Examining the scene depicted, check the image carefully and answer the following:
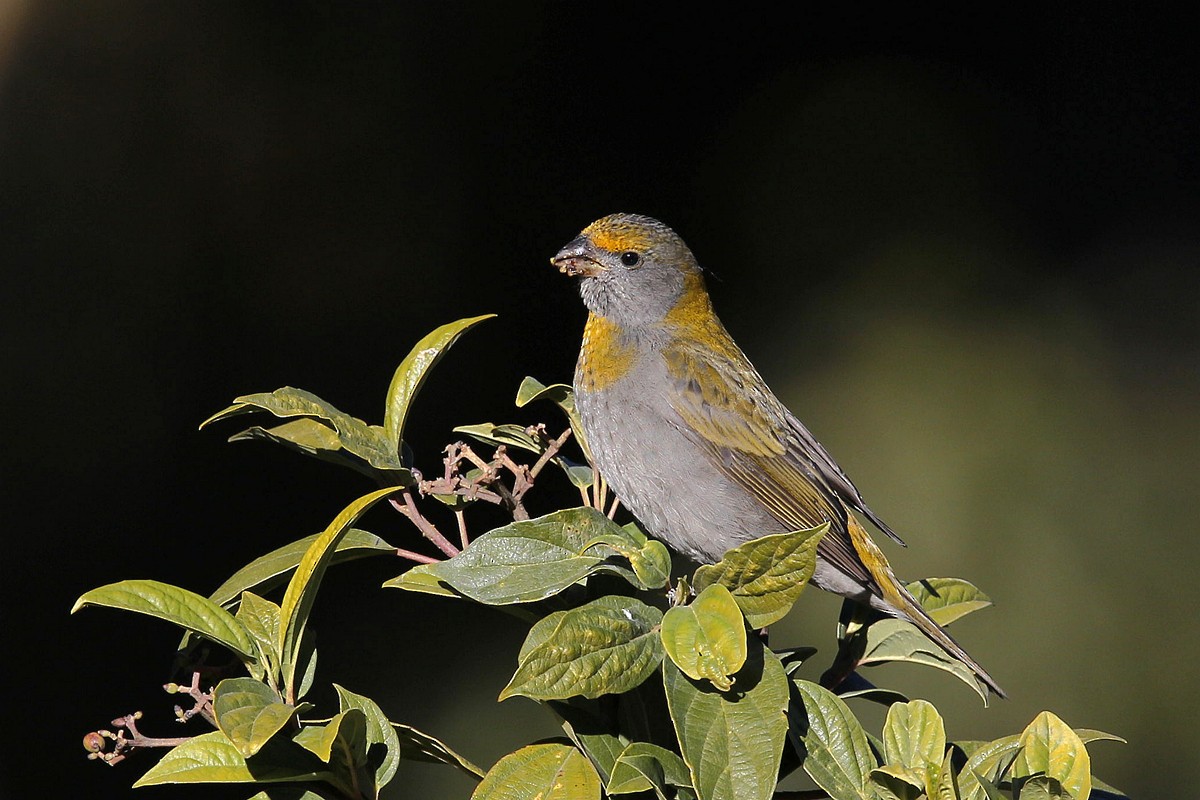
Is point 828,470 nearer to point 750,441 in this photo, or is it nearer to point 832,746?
point 750,441

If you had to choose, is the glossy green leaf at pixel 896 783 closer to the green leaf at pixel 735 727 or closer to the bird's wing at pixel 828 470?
the green leaf at pixel 735 727

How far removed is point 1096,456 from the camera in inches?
185

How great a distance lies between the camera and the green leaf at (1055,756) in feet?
4.26

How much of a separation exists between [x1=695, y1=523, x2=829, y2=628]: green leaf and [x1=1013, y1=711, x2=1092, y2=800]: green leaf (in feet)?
1.01

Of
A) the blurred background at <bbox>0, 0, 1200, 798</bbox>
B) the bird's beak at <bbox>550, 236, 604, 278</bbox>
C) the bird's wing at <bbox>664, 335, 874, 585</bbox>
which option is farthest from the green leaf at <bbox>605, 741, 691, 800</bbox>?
the blurred background at <bbox>0, 0, 1200, 798</bbox>

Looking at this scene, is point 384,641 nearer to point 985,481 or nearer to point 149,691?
point 149,691

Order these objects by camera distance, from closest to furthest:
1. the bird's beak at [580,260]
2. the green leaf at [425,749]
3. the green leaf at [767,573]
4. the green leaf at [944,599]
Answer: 1. the green leaf at [767,573]
2. the green leaf at [425,749]
3. the green leaf at [944,599]
4. the bird's beak at [580,260]

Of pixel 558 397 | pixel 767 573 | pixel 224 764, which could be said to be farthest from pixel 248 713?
pixel 558 397

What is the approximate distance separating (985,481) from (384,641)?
2292mm

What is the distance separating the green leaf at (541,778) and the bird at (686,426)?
2.88 ft

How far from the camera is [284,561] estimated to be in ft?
5.09

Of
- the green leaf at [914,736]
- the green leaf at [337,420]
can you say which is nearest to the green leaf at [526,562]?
the green leaf at [337,420]

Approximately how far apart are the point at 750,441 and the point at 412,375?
999 mm

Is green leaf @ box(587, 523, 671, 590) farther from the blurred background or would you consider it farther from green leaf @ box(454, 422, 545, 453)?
the blurred background
